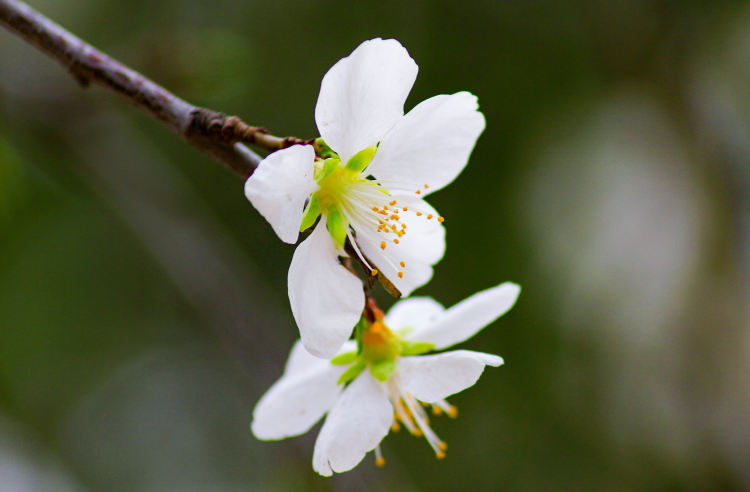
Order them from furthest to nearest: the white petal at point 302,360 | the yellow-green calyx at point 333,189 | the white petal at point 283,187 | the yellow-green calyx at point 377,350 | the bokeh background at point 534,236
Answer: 1. the bokeh background at point 534,236
2. the white petal at point 302,360
3. the yellow-green calyx at point 377,350
4. the yellow-green calyx at point 333,189
5. the white petal at point 283,187

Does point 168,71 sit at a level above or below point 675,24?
above

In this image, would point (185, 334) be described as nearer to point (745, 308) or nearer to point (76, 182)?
point (76, 182)

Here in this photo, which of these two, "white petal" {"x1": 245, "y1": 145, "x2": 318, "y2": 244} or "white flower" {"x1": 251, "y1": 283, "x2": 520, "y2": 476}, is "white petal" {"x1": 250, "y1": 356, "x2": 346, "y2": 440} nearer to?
"white flower" {"x1": 251, "y1": 283, "x2": 520, "y2": 476}

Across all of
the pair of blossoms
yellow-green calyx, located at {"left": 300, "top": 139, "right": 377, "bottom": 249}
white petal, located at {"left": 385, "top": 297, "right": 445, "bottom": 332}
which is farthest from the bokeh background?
yellow-green calyx, located at {"left": 300, "top": 139, "right": 377, "bottom": 249}

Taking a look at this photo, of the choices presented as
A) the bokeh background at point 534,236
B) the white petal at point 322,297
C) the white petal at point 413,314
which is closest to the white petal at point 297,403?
the white petal at point 413,314

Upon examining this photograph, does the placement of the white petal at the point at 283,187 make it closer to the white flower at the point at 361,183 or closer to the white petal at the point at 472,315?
the white flower at the point at 361,183

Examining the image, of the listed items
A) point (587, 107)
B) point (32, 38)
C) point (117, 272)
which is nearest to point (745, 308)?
point (587, 107)
